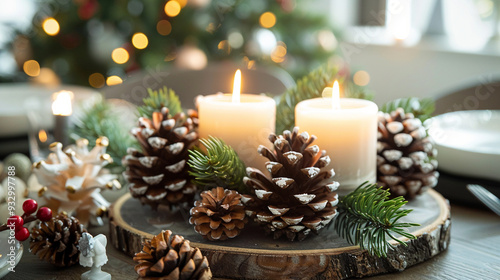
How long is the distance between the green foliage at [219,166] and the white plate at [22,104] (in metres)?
0.58

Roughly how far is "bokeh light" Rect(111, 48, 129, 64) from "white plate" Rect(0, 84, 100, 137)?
0.99m

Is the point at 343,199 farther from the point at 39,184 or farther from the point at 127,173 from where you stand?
the point at 39,184

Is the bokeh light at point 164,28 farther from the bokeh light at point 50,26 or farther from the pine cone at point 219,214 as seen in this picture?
Answer: the pine cone at point 219,214

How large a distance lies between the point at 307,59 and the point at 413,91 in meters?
0.74

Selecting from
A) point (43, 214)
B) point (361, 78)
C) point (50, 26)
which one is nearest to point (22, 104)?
point (43, 214)

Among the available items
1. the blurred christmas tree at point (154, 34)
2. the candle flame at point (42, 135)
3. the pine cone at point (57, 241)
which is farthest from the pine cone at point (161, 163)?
the blurred christmas tree at point (154, 34)

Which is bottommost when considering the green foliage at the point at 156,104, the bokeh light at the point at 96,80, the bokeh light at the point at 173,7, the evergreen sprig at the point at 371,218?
the bokeh light at the point at 96,80

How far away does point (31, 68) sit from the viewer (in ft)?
8.87

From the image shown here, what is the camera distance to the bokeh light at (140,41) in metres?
2.43

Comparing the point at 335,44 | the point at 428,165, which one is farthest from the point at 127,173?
the point at 335,44

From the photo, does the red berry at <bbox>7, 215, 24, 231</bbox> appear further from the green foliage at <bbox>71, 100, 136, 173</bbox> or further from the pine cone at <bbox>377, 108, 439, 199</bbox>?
the pine cone at <bbox>377, 108, 439, 199</bbox>

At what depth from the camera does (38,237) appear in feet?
1.84

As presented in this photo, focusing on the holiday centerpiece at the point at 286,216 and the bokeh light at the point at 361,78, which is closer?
the holiday centerpiece at the point at 286,216

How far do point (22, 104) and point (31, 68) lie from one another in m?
1.45
